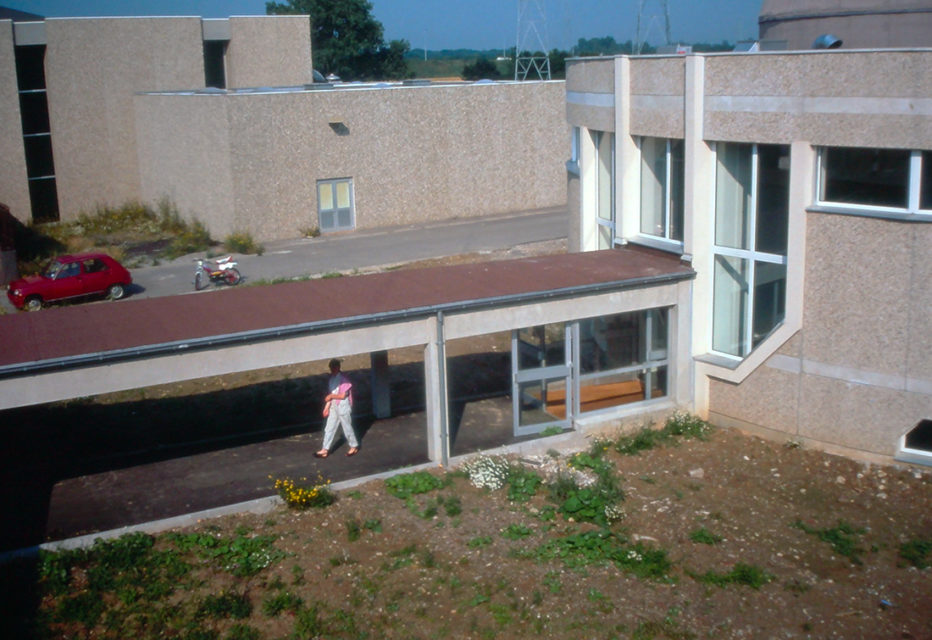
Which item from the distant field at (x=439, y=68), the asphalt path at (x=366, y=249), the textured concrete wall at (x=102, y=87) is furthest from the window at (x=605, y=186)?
the distant field at (x=439, y=68)

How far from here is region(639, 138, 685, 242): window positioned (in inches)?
598

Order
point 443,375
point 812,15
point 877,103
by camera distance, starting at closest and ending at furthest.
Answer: point 877,103 < point 443,375 < point 812,15

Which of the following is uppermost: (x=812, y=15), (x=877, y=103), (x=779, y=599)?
(x=812, y=15)

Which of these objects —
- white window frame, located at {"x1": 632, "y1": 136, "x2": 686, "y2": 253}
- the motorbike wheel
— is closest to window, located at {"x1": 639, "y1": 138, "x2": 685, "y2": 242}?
white window frame, located at {"x1": 632, "y1": 136, "x2": 686, "y2": 253}

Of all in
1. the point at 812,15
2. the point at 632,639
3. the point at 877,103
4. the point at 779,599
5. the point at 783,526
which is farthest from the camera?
the point at 812,15

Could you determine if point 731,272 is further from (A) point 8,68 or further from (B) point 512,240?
(A) point 8,68

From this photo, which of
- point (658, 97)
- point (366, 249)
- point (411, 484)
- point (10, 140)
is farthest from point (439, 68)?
point (411, 484)

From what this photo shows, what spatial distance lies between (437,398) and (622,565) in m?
3.74

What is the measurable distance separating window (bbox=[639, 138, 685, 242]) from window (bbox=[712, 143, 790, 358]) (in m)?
0.85

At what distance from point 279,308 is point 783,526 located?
7.01m

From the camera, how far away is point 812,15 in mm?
15867

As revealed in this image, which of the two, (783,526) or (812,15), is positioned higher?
(812,15)

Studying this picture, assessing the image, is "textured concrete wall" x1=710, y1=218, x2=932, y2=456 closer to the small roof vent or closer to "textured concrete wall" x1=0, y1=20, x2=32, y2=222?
the small roof vent

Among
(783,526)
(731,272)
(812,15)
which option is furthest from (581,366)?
(812,15)
